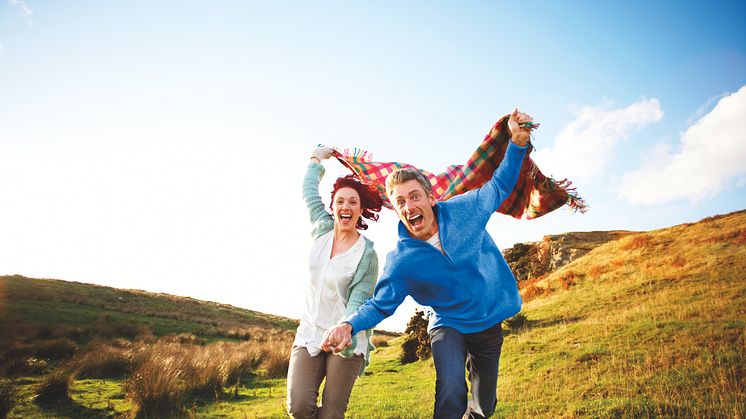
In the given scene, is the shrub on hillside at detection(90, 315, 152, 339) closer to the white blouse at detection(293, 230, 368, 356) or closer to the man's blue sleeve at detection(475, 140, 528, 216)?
the white blouse at detection(293, 230, 368, 356)

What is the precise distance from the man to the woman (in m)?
0.54

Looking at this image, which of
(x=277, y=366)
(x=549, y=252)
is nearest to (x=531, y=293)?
(x=549, y=252)

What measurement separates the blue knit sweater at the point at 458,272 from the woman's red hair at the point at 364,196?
3.60ft

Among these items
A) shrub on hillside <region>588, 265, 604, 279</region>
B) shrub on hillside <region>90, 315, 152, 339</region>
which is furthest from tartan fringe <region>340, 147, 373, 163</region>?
shrub on hillside <region>588, 265, 604, 279</region>

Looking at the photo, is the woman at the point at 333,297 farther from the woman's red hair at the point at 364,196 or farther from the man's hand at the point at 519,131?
the man's hand at the point at 519,131

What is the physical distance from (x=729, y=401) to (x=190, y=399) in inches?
421

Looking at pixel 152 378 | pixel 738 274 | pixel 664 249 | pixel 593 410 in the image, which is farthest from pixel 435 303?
pixel 664 249

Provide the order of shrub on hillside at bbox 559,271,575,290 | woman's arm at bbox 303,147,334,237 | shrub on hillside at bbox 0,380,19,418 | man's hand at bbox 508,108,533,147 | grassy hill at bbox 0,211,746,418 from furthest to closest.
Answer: shrub on hillside at bbox 559,271,575,290
shrub on hillside at bbox 0,380,19,418
grassy hill at bbox 0,211,746,418
woman's arm at bbox 303,147,334,237
man's hand at bbox 508,108,533,147

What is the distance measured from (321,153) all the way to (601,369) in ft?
25.9

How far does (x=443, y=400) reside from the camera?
292cm

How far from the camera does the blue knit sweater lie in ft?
10.6

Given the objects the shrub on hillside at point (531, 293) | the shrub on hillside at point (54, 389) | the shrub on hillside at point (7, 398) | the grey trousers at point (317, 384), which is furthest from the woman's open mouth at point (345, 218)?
the shrub on hillside at point (531, 293)

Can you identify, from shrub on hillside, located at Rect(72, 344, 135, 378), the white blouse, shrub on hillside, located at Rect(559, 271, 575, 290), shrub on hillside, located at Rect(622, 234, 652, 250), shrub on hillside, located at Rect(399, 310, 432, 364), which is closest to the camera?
the white blouse

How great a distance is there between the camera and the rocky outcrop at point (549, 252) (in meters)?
34.4
